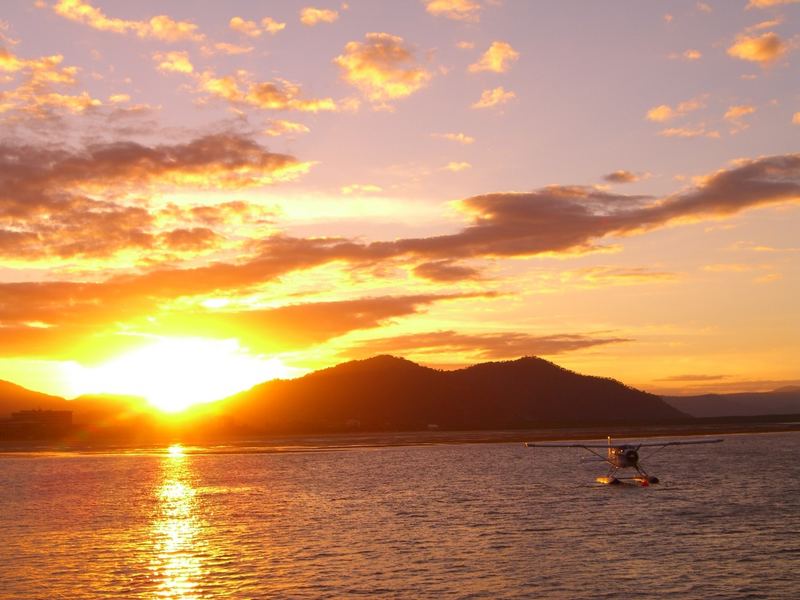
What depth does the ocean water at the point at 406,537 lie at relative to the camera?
1950 inches

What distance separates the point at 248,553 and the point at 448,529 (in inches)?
716

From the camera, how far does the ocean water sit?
49.5 m

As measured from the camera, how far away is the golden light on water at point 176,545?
50750 mm

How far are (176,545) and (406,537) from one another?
18333 mm

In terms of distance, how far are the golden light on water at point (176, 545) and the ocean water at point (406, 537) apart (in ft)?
0.66

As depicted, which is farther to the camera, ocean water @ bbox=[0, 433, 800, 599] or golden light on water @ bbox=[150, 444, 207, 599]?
golden light on water @ bbox=[150, 444, 207, 599]

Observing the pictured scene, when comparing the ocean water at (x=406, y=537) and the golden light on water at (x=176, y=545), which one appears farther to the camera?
the golden light on water at (x=176, y=545)

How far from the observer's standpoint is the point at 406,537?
6775 centimetres

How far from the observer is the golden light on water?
50.8 metres

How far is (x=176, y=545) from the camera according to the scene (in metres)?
67.1

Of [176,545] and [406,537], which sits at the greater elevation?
[176,545]

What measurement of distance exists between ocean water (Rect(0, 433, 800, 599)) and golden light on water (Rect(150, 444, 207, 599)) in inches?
8.0

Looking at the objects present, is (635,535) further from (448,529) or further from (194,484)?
(194,484)

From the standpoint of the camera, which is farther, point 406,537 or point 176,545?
point 406,537
